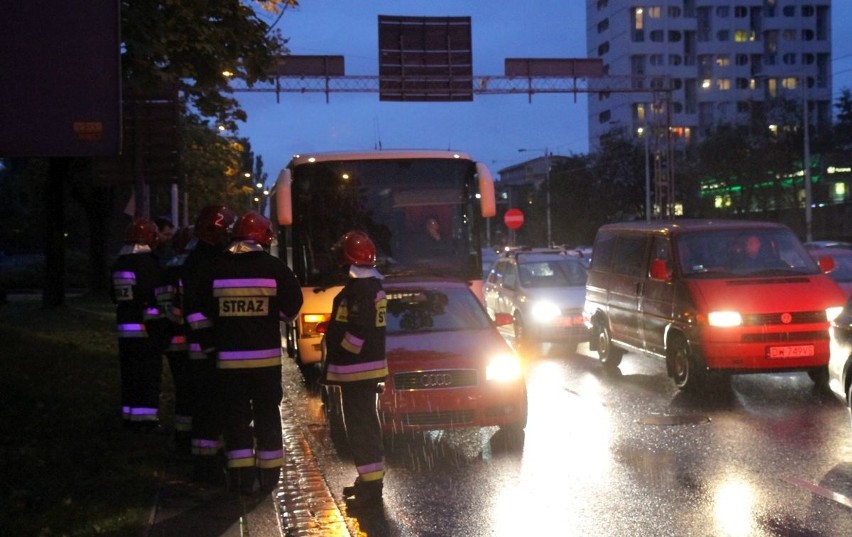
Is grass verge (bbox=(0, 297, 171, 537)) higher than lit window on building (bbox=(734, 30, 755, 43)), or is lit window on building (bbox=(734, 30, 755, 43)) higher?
lit window on building (bbox=(734, 30, 755, 43))

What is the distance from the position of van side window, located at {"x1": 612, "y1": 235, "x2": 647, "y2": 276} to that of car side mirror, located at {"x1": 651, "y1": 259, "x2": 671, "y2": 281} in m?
0.81

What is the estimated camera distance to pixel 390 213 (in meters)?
15.0

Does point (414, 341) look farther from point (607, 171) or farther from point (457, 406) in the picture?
point (607, 171)

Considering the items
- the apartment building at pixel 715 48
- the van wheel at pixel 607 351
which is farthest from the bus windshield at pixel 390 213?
the apartment building at pixel 715 48

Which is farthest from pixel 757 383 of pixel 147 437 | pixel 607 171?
pixel 607 171

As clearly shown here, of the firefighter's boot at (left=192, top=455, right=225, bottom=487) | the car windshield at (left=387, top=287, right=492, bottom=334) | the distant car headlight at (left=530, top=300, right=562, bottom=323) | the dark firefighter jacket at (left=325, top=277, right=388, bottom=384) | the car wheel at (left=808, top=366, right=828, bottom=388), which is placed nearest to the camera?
the dark firefighter jacket at (left=325, top=277, right=388, bottom=384)

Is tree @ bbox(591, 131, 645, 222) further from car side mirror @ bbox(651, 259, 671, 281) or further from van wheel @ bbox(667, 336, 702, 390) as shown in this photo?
van wheel @ bbox(667, 336, 702, 390)

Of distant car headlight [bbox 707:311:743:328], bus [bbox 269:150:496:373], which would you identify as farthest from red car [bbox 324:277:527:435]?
bus [bbox 269:150:496:373]

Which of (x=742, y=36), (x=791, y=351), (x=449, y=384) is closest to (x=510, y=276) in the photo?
(x=791, y=351)

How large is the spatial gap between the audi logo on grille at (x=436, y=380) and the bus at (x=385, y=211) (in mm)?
5089

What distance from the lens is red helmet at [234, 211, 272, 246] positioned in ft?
24.8

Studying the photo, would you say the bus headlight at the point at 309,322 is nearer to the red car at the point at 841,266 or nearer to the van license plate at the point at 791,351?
the van license plate at the point at 791,351

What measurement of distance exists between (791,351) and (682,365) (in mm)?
1362

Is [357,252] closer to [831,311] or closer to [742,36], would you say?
[831,311]
